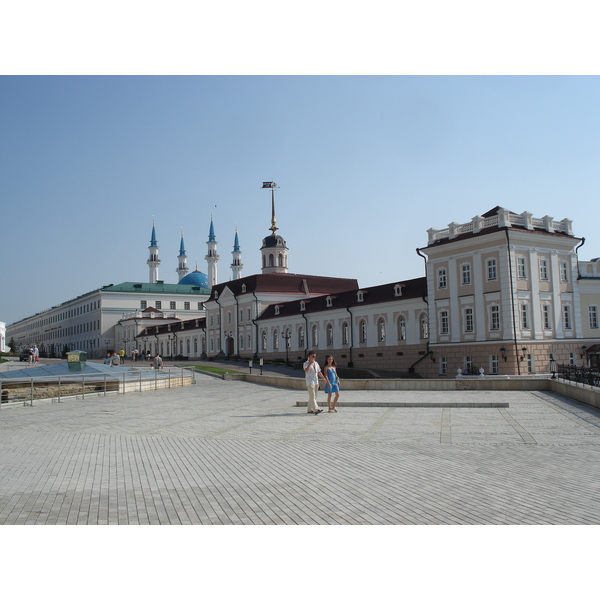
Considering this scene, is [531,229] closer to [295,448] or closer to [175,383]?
[175,383]

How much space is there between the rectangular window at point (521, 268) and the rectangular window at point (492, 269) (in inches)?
56.3

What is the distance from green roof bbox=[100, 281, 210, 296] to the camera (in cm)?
10875

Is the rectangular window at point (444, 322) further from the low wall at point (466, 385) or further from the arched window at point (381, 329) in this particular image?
the low wall at point (466, 385)

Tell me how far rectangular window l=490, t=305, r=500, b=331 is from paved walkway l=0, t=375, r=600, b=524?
896 inches

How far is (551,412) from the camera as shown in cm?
1856

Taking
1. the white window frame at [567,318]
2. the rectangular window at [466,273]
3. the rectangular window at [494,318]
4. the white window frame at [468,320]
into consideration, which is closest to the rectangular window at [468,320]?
the white window frame at [468,320]

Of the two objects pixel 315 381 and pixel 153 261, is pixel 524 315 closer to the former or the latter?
pixel 315 381

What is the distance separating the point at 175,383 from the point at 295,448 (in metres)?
25.5

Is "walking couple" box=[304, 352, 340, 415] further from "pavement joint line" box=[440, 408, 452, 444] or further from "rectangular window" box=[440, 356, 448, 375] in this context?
"rectangular window" box=[440, 356, 448, 375]

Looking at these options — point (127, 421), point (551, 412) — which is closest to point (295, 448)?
point (127, 421)

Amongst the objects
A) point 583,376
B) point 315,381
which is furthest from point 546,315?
point 315,381

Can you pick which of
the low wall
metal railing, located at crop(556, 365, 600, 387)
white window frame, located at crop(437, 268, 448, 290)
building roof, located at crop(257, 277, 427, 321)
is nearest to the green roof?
building roof, located at crop(257, 277, 427, 321)

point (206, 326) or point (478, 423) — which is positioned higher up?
point (206, 326)

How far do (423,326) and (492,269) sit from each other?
793cm
